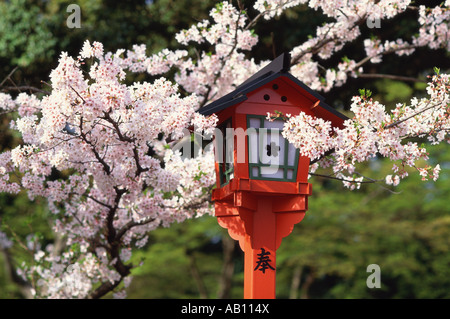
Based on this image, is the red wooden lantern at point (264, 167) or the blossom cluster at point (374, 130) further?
the red wooden lantern at point (264, 167)

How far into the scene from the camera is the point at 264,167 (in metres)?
4.67

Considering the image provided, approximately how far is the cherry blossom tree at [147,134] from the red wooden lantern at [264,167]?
0.25 m

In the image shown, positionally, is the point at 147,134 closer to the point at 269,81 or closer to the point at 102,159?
the point at 102,159

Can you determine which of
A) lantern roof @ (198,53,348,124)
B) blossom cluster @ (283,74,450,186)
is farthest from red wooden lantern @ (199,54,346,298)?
blossom cluster @ (283,74,450,186)

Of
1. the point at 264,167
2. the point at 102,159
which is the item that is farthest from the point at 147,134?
the point at 264,167

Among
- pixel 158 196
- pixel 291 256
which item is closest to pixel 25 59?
pixel 158 196

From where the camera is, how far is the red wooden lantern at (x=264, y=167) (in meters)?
4.62

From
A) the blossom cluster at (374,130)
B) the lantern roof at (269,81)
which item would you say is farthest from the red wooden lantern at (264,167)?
the blossom cluster at (374,130)

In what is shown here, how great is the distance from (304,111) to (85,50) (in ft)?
6.32

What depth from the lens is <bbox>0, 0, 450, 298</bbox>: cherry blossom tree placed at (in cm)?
457

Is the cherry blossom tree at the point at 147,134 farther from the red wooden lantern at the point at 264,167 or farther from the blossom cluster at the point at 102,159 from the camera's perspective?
the red wooden lantern at the point at 264,167

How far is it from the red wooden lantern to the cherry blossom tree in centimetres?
25
